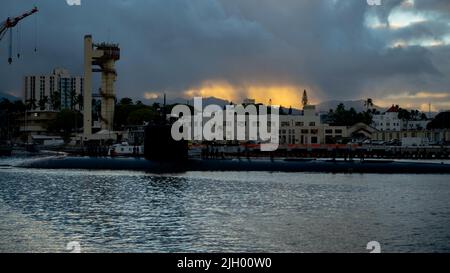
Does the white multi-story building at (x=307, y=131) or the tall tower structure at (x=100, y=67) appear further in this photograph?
the white multi-story building at (x=307, y=131)

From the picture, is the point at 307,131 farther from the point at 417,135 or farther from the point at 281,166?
the point at 281,166

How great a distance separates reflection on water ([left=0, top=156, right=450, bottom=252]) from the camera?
69.3ft

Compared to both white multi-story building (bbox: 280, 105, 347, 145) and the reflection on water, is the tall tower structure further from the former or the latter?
the reflection on water

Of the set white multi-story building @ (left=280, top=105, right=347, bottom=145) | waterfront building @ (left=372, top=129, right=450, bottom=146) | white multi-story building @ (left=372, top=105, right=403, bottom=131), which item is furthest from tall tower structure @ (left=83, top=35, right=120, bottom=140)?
white multi-story building @ (left=372, top=105, right=403, bottom=131)

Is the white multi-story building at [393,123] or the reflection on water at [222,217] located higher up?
the white multi-story building at [393,123]

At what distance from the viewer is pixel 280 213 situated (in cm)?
2820

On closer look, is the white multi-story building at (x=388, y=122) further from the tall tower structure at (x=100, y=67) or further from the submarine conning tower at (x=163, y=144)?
the submarine conning tower at (x=163, y=144)

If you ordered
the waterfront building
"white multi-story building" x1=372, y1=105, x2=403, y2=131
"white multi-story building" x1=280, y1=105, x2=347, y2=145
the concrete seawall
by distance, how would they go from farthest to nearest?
"white multi-story building" x1=372, y1=105, x2=403, y2=131 → the waterfront building → "white multi-story building" x1=280, y1=105, x2=347, y2=145 → the concrete seawall

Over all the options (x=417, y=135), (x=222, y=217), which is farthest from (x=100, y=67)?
(x=222, y=217)

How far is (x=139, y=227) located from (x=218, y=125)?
290 feet

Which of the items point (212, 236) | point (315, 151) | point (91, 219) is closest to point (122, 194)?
Result: point (91, 219)

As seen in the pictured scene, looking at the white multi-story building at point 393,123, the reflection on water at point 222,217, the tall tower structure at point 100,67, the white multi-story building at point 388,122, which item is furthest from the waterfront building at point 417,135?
the reflection on water at point 222,217

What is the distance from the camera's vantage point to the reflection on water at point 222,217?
21109mm
